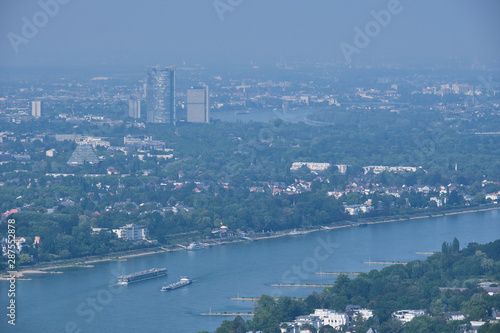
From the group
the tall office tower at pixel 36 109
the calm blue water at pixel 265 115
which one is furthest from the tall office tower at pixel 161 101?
the calm blue water at pixel 265 115

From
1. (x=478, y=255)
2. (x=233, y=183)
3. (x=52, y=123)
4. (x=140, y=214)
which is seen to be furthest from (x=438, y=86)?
(x=478, y=255)

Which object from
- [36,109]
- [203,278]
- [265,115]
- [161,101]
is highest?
[161,101]

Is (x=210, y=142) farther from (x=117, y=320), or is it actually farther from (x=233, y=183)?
(x=117, y=320)

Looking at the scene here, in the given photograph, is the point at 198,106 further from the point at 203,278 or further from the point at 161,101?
the point at 203,278

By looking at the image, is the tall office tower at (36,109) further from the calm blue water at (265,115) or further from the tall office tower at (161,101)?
the calm blue water at (265,115)

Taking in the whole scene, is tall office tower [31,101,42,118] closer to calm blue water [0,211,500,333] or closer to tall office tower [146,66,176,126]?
tall office tower [146,66,176,126]

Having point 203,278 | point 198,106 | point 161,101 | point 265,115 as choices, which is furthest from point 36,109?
point 203,278
